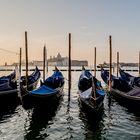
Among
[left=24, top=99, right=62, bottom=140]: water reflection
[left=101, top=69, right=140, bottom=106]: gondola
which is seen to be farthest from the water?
[left=101, top=69, right=140, bottom=106]: gondola

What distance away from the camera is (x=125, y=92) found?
22281mm

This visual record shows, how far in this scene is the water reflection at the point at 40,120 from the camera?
42.6 feet

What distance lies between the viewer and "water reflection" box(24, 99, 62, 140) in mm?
12992

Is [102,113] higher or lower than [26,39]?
lower

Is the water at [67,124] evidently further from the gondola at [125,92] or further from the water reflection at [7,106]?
the gondola at [125,92]

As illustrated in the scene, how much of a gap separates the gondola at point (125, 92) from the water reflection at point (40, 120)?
14.9 feet

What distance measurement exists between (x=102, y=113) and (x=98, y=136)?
471cm

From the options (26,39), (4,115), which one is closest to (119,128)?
(4,115)

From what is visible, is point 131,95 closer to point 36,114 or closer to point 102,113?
point 102,113

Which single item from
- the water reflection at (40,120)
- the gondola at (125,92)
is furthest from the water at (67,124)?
the gondola at (125,92)

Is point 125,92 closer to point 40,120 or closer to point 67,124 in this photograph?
point 67,124

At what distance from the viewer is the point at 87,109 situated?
1672 centimetres

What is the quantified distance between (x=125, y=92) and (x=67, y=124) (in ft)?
27.7

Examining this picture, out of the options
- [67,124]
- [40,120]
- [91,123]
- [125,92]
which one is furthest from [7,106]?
[125,92]
